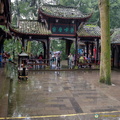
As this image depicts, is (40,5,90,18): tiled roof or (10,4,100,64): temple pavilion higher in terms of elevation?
(40,5,90,18): tiled roof

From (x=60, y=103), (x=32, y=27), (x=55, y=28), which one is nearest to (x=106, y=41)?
(x=60, y=103)

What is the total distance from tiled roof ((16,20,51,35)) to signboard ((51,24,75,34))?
26.1 inches

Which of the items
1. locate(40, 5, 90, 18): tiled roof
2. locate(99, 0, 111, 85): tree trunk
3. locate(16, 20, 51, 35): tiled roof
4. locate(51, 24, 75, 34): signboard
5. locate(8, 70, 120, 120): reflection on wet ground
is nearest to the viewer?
locate(8, 70, 120, 120): reflection on wet ground

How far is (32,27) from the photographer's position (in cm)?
1527

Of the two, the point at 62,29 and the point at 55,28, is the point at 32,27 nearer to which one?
the point at 55,28

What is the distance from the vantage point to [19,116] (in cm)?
458

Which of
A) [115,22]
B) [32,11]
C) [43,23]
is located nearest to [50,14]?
[43,23]

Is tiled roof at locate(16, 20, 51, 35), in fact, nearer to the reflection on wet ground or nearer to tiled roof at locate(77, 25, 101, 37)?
tiled roof at locate(77, 25, 101, 37)

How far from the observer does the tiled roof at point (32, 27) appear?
47.3 ft

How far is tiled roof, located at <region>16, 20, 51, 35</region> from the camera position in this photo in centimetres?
1442

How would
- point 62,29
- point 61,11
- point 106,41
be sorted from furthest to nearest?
point 61,11 → point 62,29 → point 106,41

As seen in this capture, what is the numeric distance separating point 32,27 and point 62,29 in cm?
290

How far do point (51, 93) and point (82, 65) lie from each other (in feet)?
30.8

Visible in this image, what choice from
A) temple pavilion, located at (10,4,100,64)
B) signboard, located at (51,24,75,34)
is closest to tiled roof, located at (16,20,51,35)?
temple pavilion, located at (10,4,100,64)
